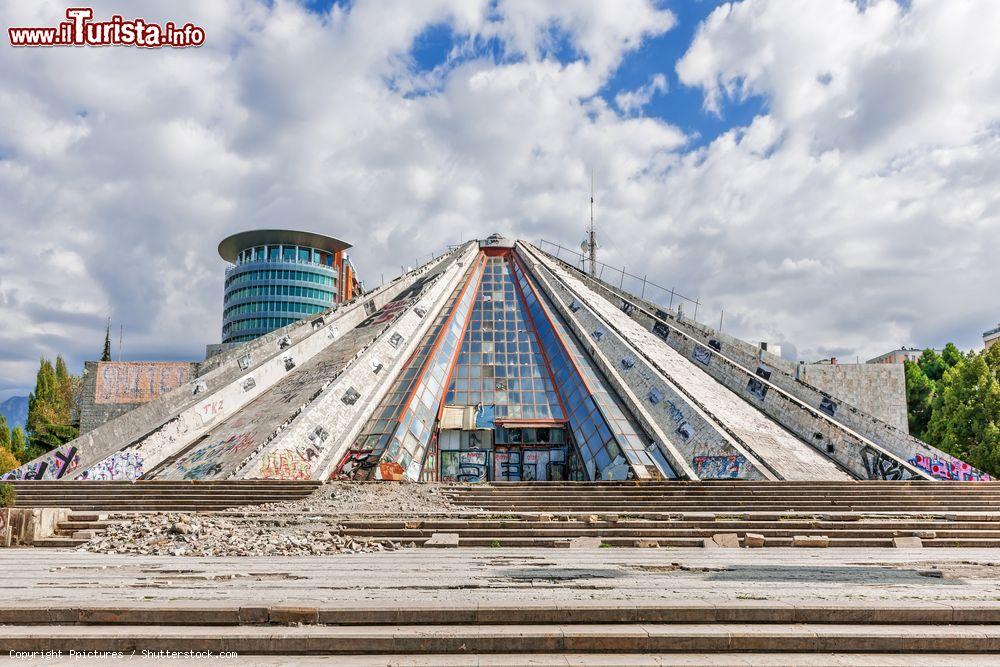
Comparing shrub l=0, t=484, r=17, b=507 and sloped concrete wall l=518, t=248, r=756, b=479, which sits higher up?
sloped concrete wall l=518, t=248, r=756, b=479

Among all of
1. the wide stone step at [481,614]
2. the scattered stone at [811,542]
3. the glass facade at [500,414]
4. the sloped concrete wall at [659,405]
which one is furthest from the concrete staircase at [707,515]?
the wide stone step at [481,614]

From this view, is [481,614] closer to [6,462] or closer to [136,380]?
[136,380]

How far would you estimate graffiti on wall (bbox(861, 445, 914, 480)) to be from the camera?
69.7 ft

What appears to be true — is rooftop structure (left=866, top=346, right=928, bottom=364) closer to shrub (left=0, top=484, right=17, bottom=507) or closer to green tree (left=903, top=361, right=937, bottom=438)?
green tree (left=903, top=361, right=937, bottom=438)

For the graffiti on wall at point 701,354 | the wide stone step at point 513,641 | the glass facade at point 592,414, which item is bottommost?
the wide stone step at point 513,641

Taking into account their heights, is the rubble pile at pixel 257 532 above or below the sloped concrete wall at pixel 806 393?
below

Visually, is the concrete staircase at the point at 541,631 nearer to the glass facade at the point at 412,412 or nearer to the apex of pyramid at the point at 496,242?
the glass facade at the point at 412,412

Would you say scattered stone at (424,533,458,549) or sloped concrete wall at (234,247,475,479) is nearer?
scattered stone at (424,533,458,549)

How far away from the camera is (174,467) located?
22.4 meters

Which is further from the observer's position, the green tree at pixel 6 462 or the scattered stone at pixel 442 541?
the green tree at pixel 6 462

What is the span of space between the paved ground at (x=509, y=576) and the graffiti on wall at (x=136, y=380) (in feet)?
72.5

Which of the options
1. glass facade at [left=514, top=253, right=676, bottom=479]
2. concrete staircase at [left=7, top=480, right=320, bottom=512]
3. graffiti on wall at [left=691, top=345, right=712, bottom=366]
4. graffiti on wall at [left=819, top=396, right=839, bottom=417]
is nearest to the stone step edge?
concrete staircase at [left=7, top=480, right=320, bottom=512]

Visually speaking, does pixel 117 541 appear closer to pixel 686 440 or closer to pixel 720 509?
pixel 720 509

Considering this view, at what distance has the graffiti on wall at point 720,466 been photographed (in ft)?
66.1
